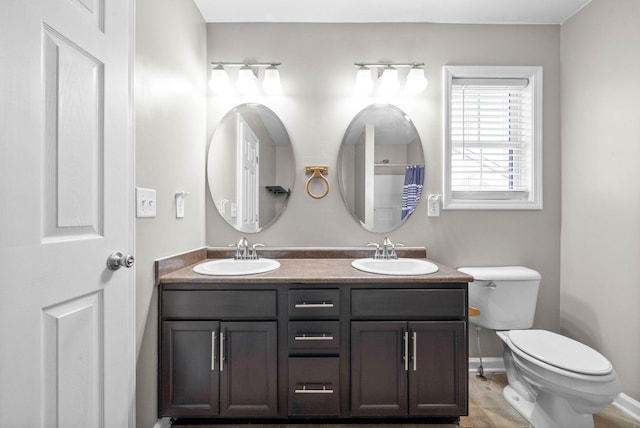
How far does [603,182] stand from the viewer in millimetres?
1784

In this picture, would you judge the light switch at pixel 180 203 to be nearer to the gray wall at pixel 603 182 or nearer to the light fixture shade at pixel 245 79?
the light fixture shade at pixel 245 79

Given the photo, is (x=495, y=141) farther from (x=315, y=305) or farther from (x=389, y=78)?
(x=315, y=305)

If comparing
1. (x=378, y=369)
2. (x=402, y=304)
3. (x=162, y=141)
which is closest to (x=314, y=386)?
(x=378, y=369)

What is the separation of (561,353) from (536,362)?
0.52ft

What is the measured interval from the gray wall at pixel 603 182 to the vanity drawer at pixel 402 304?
1004 millimetres

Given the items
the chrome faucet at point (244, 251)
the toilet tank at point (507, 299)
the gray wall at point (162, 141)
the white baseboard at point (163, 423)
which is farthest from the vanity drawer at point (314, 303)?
the toilet tank at point (507, 299)

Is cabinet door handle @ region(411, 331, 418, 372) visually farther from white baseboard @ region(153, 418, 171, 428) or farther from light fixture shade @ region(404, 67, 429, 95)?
light fixture shade @ region(404, 67, 429, 95)

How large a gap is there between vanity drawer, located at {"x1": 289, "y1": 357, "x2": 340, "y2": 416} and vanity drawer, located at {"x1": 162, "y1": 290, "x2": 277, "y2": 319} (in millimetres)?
299

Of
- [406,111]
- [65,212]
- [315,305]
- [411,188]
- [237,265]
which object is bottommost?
[315,305]

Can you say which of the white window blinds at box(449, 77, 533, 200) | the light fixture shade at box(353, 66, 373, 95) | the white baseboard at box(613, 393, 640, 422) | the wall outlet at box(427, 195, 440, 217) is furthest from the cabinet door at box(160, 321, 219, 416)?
the white baseboard at box(613, 393, 640, 422)

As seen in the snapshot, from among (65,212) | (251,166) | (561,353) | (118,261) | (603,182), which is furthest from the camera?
(251,166)

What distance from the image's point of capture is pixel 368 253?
2.04 metres

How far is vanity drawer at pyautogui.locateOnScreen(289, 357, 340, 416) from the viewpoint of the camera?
1.49 meters

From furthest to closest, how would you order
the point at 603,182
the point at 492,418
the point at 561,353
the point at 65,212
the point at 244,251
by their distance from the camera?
the point at 244,251 < the point at 603,182 < the point at 492,418 < the point at 561,353 < the point at 65,212
